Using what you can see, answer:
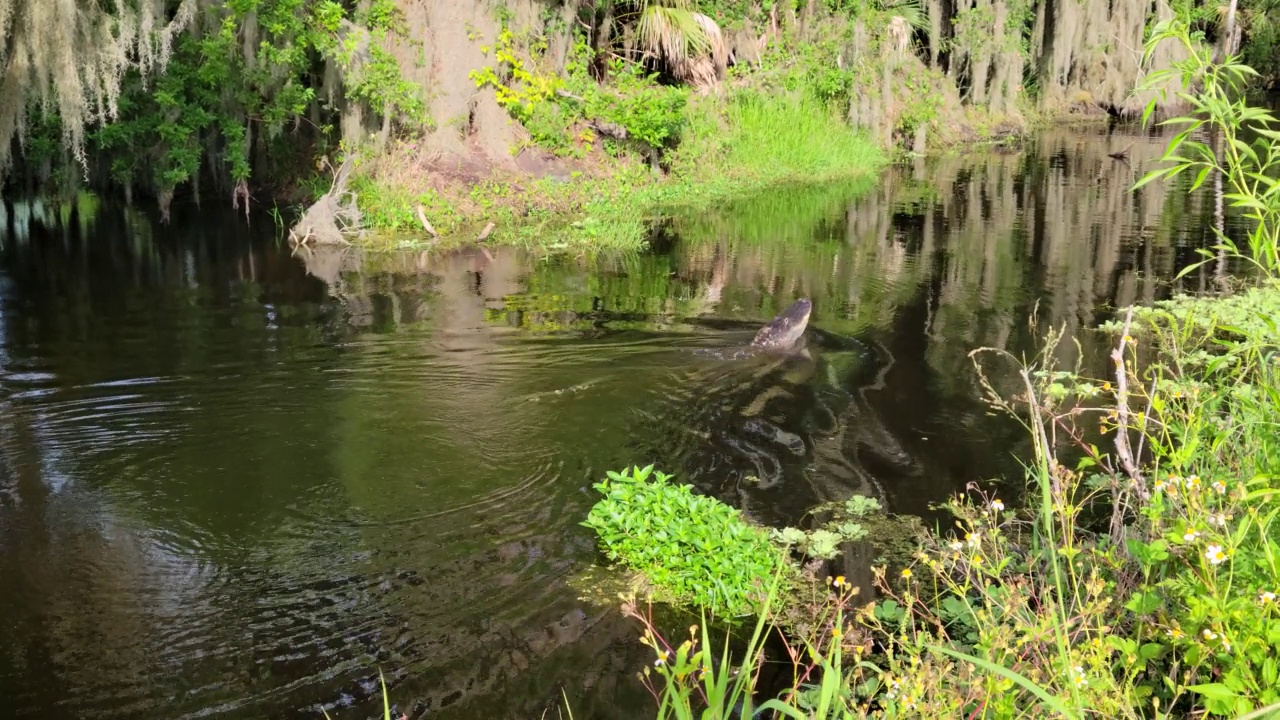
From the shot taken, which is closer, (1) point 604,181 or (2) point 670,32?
(1) point 604,181

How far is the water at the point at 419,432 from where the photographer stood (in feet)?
15.0

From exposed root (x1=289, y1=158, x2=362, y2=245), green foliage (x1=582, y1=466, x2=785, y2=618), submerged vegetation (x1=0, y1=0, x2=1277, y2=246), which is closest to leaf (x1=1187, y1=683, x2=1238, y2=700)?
green foliage (x1=582, y1=466, x2=785, y2=618)

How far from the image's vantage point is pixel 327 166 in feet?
56.1

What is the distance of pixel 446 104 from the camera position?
15.5 meters

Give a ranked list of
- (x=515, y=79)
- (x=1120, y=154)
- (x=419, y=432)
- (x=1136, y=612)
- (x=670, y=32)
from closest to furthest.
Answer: (x=1136, y=612), (x=419, y=432), (x=515, y=79), (x=670, y=32), (x=1120, y=154)

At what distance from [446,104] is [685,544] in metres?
11.7

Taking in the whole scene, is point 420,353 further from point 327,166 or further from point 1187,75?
point 327,166

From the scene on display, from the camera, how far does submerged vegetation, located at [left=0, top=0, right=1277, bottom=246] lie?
14000 mm

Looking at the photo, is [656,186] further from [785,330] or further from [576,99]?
[785,330]

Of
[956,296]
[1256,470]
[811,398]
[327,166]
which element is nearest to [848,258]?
[956,296]

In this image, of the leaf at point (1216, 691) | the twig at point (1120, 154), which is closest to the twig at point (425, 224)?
the leaf at point (1216, 691)

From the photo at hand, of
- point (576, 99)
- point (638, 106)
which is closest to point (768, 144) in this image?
point (638, 106)

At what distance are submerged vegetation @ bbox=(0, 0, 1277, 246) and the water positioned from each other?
198 centimetres

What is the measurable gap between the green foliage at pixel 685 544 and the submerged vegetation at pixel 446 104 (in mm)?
8831
